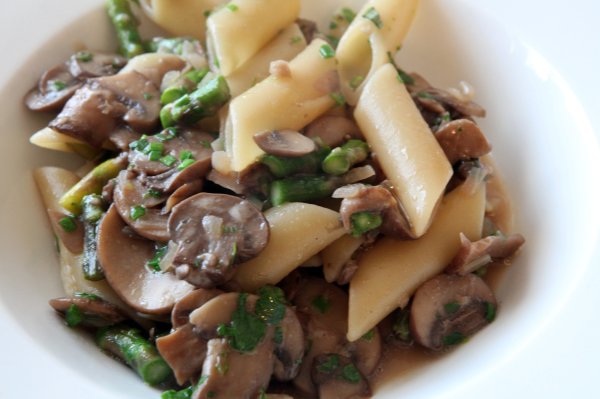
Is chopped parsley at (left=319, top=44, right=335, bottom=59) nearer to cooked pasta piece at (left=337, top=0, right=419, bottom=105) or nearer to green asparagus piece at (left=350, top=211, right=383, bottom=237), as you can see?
cooked pasta piece at (left=337, top=0, right=419, bottom=105)

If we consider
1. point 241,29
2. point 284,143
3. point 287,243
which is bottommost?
point 287,243

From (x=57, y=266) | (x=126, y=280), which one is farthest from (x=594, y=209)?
(x=57, y=266)

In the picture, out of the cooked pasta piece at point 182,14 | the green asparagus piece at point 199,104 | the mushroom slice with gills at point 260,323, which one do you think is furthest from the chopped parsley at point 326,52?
the mushroom slice with gills at point 260,323

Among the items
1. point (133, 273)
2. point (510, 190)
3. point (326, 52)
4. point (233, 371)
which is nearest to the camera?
point (233, 371)

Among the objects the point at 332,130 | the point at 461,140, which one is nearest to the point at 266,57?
the point at 332,130

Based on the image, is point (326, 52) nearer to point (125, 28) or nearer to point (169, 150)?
point (169, 150)

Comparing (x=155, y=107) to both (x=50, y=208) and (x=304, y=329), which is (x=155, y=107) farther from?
(x=304, y=329)
